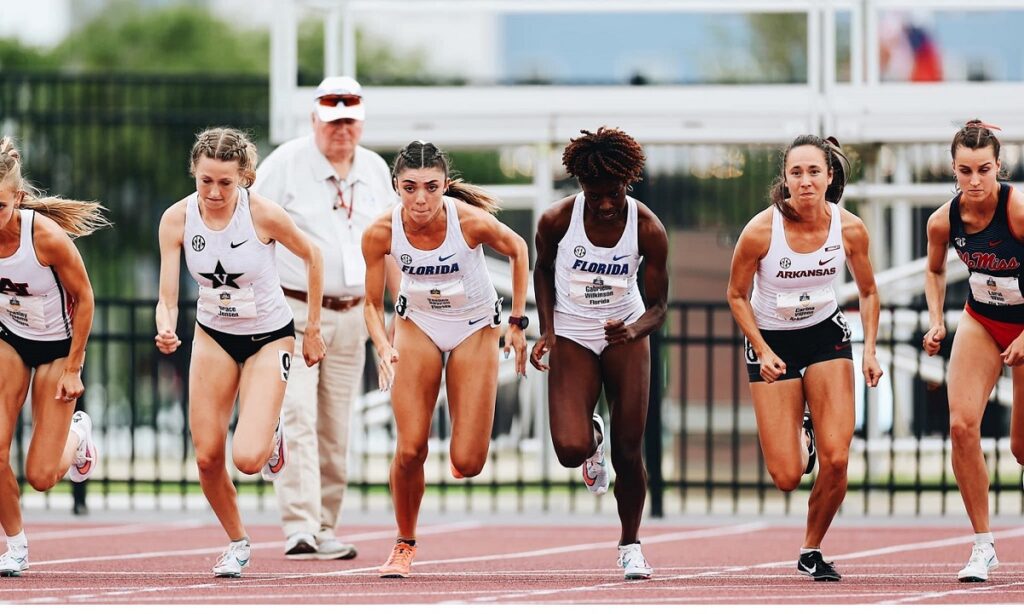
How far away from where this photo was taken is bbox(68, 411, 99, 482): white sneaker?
9.16 metres

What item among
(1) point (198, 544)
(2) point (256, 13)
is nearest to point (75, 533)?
(1) point (198, 544)

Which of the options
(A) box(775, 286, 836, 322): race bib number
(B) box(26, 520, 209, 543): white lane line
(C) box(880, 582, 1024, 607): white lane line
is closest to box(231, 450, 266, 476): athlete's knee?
(A) box(775, 286, 836, 322): race bib number

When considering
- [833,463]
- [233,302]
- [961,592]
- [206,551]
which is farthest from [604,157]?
[206,551]

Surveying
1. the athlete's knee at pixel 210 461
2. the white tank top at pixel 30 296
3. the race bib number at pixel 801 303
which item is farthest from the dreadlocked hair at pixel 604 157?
the white tank top at pixel 30 296

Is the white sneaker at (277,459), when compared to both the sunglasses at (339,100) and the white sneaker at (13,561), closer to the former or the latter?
the white sneaker at (13,561)

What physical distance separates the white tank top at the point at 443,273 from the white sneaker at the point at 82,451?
1974 mm

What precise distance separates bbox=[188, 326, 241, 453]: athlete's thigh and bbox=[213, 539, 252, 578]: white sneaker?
1.84 feet

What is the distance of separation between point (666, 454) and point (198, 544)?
26.0 feet

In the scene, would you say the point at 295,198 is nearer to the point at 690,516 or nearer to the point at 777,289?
the point at 777,289

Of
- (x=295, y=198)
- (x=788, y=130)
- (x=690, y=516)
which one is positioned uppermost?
(x=788, y=130)

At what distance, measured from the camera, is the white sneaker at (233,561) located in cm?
862

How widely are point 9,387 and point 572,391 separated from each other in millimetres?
2903
